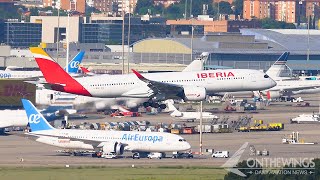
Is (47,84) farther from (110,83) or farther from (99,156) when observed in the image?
(99,156)

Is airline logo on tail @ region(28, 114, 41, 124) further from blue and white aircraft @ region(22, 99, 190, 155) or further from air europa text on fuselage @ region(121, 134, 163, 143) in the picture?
air europa text on fuselage @ region(121, 134, 163, 143)

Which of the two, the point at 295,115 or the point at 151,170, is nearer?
the point at 151,170

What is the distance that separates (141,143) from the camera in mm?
110062

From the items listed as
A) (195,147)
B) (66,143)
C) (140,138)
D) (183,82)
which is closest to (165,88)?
(183,82)

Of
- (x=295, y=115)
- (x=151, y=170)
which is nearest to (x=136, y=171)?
(x=151, y=170)

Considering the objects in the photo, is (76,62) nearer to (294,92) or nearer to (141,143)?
(294,92)

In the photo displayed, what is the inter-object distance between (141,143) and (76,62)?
73.6 m

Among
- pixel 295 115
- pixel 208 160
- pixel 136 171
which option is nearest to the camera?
pixel 136 171

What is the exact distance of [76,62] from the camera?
599ft

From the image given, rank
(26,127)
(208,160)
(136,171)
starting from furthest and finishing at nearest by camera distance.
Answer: (26,127) → (208,160) → (136,171)

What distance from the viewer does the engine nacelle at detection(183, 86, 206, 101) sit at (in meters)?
131

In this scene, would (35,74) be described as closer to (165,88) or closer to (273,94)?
(273,94)

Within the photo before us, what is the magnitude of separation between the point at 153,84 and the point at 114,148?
22150 millimetres

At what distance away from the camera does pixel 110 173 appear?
9756 cm
